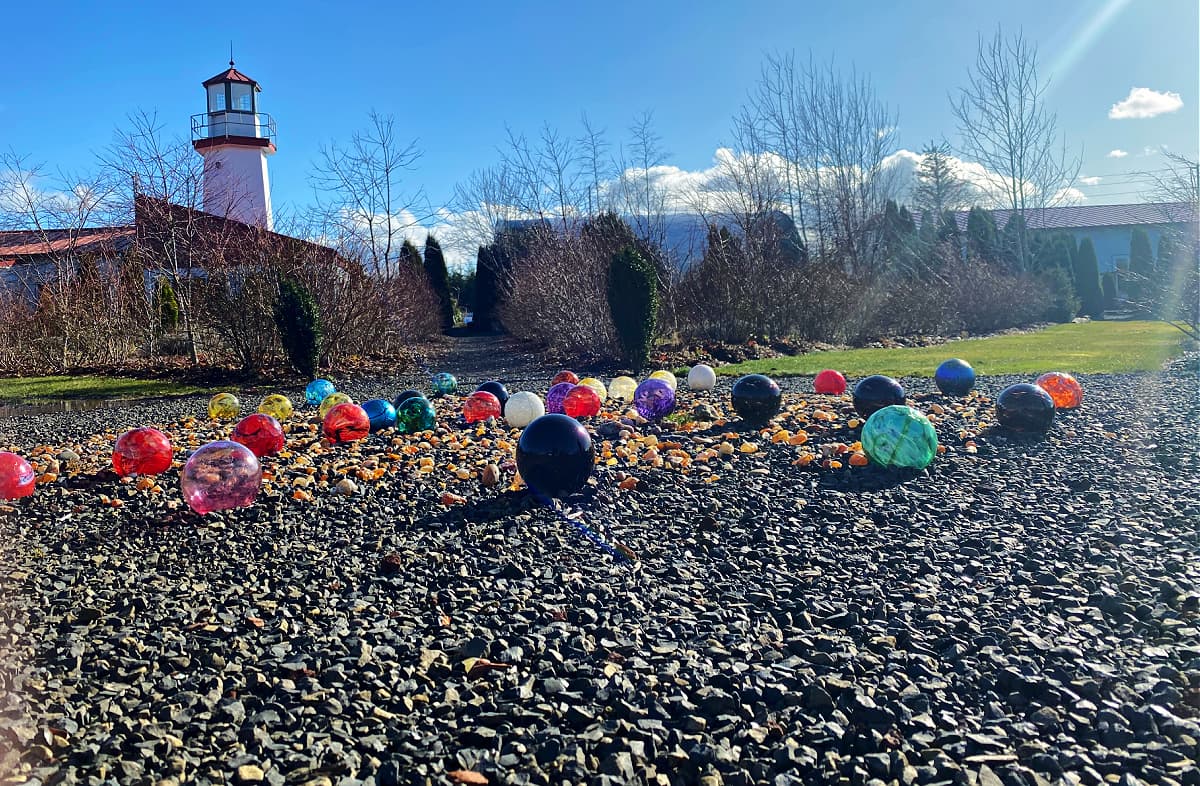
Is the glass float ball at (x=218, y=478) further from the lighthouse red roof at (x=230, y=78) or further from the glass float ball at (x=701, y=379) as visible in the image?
the lighthouse red roof at (x=230, y=78)

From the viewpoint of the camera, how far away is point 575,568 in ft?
13.0

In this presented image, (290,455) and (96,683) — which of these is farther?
(290,455)

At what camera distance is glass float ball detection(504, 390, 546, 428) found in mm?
7910

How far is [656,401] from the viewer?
8023mm

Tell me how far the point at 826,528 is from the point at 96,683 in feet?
11.6

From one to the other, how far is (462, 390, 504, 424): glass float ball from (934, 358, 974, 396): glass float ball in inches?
204

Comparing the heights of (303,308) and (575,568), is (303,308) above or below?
above

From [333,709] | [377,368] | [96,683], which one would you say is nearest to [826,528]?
[333,709]

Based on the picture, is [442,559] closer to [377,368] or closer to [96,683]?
[96,683]

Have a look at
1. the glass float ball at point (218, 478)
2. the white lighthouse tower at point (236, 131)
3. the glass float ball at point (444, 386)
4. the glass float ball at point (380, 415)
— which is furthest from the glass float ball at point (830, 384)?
the white lighthouse tower at point (236, 131)

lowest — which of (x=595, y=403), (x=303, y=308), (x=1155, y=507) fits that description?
(x=1155, y=507)

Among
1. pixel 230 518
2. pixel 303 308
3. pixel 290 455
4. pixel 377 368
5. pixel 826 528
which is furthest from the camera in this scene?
pixel 377 368

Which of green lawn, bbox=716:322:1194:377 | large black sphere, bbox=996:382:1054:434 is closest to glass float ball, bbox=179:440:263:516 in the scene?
large black sphere, bbox=996:382:1054:434

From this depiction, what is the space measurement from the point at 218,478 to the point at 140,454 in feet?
4.63
